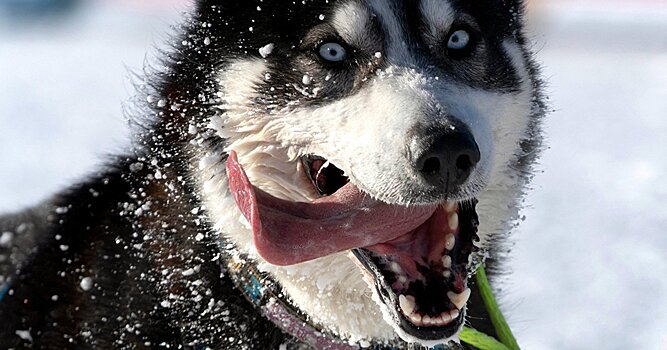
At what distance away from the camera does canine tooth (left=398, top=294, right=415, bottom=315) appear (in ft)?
5.32

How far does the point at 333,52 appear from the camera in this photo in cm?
173

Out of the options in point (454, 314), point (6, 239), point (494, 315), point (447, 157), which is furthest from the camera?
point (6, 239)

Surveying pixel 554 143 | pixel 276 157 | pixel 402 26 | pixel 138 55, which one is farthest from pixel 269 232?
pixel 138 55

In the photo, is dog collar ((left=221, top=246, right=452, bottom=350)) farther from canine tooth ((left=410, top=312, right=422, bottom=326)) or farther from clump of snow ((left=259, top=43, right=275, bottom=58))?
clump of snow ((left=259, top=43, right=275, bottom=58))

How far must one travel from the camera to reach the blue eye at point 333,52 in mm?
1734

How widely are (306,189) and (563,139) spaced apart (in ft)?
10.4

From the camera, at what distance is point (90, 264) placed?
197cm

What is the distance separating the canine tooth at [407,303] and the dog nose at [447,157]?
221mm

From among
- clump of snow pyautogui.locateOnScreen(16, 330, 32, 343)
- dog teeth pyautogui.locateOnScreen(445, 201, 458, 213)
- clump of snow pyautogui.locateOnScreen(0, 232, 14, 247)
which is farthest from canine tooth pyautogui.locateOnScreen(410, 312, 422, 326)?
clump of snow pyautogui.locateOnScreen(0, 232, 14, 247)

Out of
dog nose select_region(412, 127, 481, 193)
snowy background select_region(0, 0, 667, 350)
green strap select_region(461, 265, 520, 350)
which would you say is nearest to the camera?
dog nose select_region(412, 127, 481, 193)

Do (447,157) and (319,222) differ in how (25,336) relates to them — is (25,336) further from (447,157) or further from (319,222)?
(447,157)

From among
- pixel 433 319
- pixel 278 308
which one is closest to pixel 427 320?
pixel 433 319

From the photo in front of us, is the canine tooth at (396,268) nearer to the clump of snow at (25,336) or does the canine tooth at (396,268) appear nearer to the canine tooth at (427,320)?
the canine tooth at (427,320)

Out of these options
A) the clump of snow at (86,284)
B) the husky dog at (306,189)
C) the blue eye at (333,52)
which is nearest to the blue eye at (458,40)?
the husky dog at (306,189)
